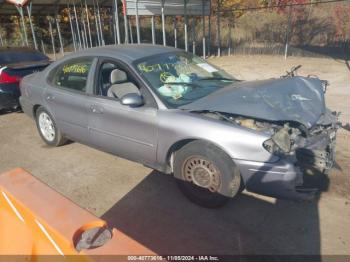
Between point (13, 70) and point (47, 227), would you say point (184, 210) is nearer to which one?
point (47, 227)

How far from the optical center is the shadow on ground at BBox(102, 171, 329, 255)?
3072mm

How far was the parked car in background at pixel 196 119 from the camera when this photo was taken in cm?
324

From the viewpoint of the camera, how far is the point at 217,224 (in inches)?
133

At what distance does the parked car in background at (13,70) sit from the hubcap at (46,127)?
214 cm

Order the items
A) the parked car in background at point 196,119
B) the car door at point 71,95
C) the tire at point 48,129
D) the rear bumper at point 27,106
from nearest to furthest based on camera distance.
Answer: the parked car in background at point 196,119 → the car door at point 71,95 → the tire at point 48,129 → the rear bumper at point 27,106

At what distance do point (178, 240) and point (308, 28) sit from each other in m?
15.3

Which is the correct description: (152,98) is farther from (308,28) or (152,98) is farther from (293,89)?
(308,28)

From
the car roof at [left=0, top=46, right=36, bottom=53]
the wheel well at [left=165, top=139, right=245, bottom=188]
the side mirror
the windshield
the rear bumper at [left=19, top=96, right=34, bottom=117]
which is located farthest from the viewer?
the car roof at [left=0, top=46, right=36, bottom=53]

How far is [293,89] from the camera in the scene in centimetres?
411

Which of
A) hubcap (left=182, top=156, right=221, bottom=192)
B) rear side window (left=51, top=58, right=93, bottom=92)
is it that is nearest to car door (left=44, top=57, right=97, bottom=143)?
rear side window (left=51, top=58, right=93, bottom=92)

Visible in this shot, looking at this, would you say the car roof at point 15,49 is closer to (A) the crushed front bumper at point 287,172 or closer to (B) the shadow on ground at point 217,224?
(B) the shadow on ground at point 217,224

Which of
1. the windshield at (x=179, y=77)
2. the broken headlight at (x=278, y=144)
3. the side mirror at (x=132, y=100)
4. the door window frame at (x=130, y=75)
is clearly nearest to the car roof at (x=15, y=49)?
the door window frame at (x=130, y=75)

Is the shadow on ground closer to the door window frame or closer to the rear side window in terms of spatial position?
the door window frame

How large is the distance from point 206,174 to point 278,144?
798 mm
